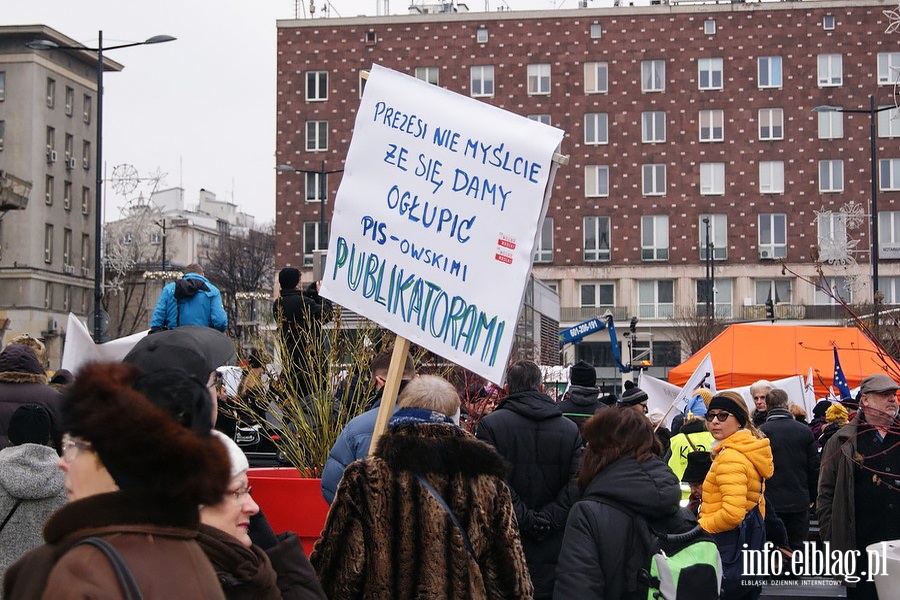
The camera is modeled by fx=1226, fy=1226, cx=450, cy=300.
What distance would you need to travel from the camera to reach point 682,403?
16.1 meters

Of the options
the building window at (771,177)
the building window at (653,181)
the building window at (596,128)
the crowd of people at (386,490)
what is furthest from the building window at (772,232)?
the crowd of people at (386,490)

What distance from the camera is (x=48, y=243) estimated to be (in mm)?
71750

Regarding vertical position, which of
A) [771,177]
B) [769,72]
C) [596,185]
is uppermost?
[769,72]

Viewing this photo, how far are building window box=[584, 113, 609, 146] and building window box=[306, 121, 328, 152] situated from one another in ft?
46.9

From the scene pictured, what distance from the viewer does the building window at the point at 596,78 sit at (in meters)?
66.4

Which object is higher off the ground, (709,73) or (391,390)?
(709,73)

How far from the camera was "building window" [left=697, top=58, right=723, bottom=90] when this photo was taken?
2591 inches

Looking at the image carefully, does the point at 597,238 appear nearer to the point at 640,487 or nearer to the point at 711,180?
the point at 711,180

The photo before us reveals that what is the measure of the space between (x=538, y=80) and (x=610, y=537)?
207 feet

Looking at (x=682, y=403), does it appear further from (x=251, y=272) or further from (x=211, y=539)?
(x=251, y=272)

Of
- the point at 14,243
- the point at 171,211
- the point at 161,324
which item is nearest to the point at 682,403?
the point at 161,324

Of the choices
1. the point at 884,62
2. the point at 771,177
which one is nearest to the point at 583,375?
the point at 771,177

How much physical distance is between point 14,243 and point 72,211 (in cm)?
573

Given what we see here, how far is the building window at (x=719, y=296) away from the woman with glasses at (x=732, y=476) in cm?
6065
